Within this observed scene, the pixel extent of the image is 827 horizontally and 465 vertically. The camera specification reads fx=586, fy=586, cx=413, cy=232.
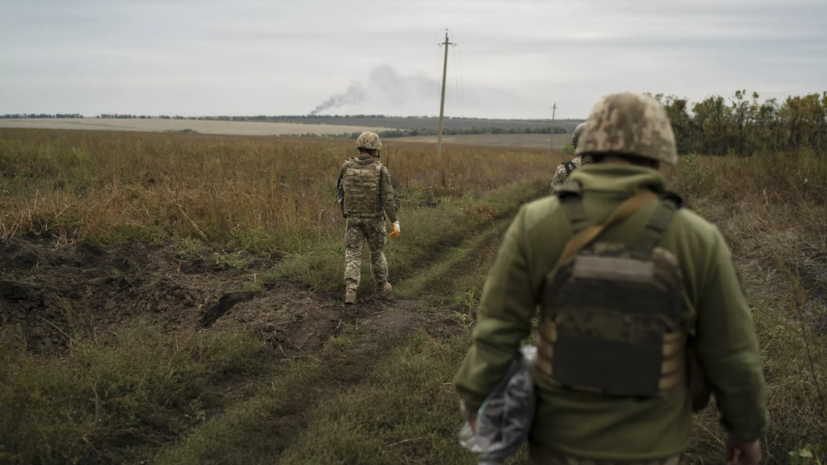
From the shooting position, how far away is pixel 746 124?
31516 mm

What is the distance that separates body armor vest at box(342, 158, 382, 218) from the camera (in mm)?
7059

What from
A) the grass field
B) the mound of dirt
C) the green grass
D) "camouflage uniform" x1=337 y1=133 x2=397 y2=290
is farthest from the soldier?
"camouflage uniform" x1=337 y1=133 x2=397 y2=290

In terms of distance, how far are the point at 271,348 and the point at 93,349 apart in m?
1.45

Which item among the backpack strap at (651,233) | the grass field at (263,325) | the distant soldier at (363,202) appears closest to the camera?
the backpack strap at (651,233)

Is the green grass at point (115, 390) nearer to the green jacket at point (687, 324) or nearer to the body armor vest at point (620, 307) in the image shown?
the green jacket at point (687, 324)

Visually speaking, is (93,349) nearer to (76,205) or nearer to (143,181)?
(76,205)

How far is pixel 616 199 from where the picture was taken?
1.74m

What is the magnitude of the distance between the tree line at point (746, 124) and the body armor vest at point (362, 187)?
20357mm

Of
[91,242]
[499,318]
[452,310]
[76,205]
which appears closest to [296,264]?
[452,310]

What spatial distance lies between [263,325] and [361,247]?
6.27 feet

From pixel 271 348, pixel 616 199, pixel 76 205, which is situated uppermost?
pixel 616 199

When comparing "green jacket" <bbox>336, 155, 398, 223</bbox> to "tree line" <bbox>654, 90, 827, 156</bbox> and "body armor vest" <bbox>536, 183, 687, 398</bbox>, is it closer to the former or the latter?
"body armor vest" <bbox>536, 183, 687, 398</bbox>

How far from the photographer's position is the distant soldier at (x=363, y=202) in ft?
23.1

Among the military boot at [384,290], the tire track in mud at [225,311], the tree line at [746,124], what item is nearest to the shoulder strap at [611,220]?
the tire track in mud at [225,311]
